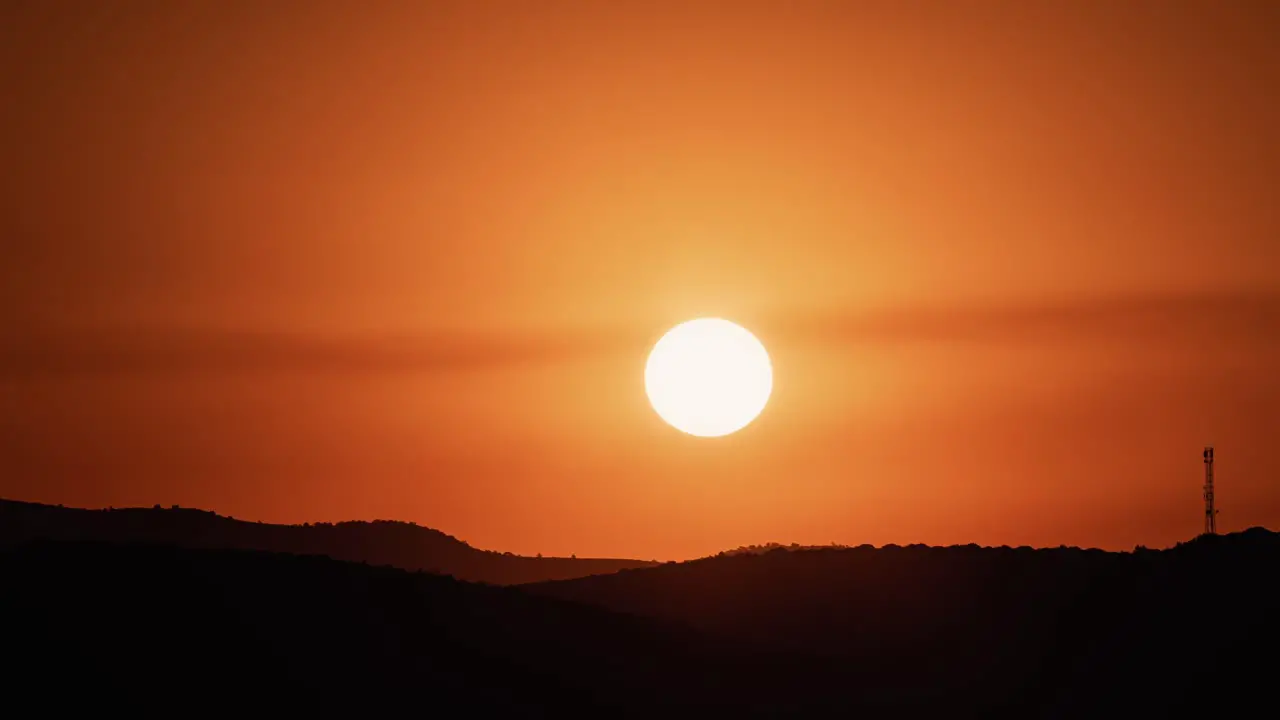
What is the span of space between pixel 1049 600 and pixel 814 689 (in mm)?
18538

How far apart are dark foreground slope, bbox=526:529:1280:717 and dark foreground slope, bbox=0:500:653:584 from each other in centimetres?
A: 5844

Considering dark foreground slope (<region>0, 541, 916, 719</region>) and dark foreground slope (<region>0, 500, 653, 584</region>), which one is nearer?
dark foreground slope (<region>0, 541, 916, 719</region>)

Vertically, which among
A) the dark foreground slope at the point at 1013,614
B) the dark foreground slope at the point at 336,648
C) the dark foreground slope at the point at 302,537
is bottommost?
the dark foreground slope at the point at 336,648

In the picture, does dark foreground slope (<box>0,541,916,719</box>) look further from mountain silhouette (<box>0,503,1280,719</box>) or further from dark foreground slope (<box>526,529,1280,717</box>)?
dark foreground slope (<box>526,529,1280,717</box>)

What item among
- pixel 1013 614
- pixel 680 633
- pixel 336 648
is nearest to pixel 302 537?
pixel 1013 614

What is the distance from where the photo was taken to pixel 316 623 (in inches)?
2158

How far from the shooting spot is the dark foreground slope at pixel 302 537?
13775cm

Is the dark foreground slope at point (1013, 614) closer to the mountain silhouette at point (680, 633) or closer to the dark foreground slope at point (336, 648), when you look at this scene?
the mountain silhouette at point (680, 633)

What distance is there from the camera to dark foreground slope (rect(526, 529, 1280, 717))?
67.9 m

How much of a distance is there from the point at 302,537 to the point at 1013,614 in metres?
96.4

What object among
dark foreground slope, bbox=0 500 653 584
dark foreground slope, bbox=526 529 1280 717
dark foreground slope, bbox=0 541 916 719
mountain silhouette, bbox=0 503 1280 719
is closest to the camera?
dark foreground slope, bbox=0 541 916 719

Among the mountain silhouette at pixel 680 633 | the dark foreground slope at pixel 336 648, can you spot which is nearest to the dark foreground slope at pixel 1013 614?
the mountain silhouette at pixel 680 633

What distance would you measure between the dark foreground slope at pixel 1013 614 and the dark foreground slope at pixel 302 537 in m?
58.4

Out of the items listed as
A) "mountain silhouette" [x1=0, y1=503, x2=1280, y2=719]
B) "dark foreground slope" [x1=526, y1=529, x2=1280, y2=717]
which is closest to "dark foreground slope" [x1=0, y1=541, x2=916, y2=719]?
"mountain silhouette" [x1=0, y1=503, x2=1280, y2=719]
